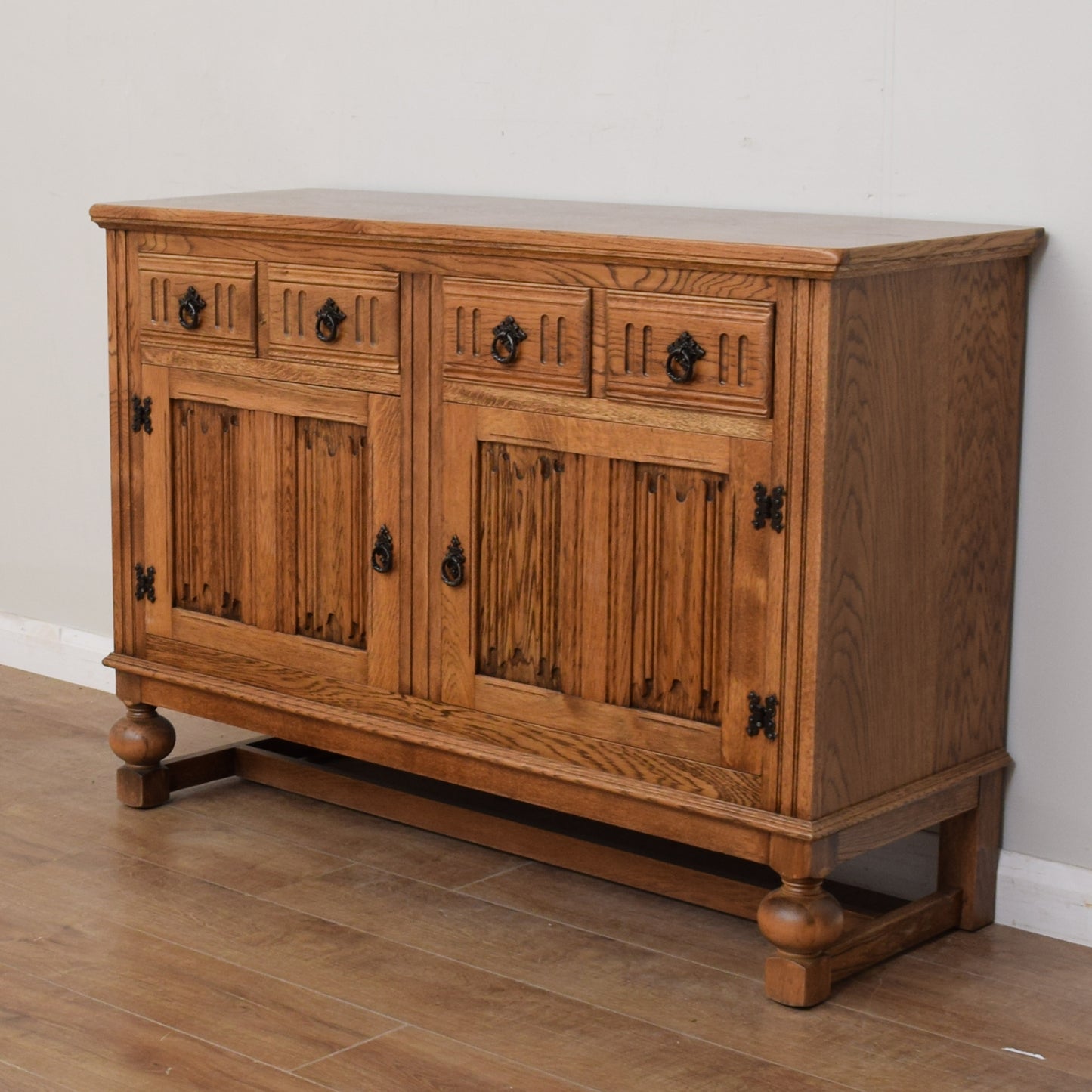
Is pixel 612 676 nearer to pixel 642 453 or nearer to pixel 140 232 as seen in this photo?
pixel 642 453

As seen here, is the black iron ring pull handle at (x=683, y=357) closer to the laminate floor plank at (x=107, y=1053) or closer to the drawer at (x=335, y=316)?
the drawer at (x=335, y=316)

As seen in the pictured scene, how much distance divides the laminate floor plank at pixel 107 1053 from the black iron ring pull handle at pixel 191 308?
1.09 m

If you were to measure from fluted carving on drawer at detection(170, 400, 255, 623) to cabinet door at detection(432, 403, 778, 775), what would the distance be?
0.43 metres

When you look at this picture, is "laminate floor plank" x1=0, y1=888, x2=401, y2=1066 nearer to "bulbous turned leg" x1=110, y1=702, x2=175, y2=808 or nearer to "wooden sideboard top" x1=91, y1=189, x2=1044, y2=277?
"bulbous turned leg" x1=110, y1=702, x2=175, y2=808

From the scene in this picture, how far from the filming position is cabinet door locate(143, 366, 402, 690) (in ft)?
9.29

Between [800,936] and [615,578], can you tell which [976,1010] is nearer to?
[800,936]

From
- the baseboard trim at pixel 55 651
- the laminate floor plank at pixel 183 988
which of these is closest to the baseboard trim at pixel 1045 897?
the laminate floor plank at pixel 183 988

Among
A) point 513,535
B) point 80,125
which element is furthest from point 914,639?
point 80,125

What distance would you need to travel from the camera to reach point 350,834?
312cm

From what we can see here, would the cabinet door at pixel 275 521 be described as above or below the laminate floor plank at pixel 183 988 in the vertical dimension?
above

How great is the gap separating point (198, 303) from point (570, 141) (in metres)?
0.69

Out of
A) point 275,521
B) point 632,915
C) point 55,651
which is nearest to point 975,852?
point 632,915

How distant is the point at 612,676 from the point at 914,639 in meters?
0.42

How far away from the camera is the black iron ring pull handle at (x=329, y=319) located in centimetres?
280
